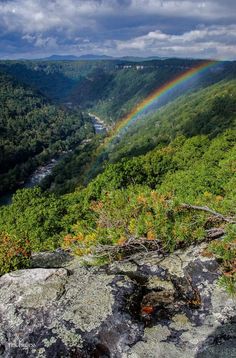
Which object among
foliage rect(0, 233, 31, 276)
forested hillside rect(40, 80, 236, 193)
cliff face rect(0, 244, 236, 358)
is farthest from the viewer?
forested hillside rect(40, 80, 236, 193)

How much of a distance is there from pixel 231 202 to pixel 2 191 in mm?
140947

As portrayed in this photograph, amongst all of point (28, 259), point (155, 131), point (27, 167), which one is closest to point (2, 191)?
point (27, 167)

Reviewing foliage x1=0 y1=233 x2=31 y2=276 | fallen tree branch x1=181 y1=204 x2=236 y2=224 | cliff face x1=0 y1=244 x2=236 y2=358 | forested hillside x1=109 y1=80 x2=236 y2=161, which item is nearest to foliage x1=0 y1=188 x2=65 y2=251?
foliage x1=0 y1=233 x2=31 y2=276

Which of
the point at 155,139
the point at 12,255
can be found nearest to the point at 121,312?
the point at 12,255

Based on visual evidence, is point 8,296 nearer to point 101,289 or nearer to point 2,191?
point 101,289

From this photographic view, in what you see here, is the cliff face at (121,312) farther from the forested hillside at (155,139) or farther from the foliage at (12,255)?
the forested hillside at (155,139)

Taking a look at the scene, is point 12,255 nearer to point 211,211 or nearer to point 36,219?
point 211,211

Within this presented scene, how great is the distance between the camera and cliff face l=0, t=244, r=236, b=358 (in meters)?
7.00

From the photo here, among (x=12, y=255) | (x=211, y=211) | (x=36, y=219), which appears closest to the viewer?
(x=211, y=211)

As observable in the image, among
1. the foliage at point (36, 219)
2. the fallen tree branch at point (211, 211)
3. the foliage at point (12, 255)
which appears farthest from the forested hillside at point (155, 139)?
the fallen tree branch at point (211, 211)

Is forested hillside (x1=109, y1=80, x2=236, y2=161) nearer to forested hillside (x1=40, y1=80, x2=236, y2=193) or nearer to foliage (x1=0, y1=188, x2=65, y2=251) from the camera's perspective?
forested hillside (x1=40, y1=80, x2=236, y2=193)

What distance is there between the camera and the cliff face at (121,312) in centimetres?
700

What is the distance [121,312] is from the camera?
305 inches

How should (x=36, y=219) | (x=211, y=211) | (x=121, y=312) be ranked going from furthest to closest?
(x=36, y=219) < (x=211, y=211) < (x=121, y=312)
